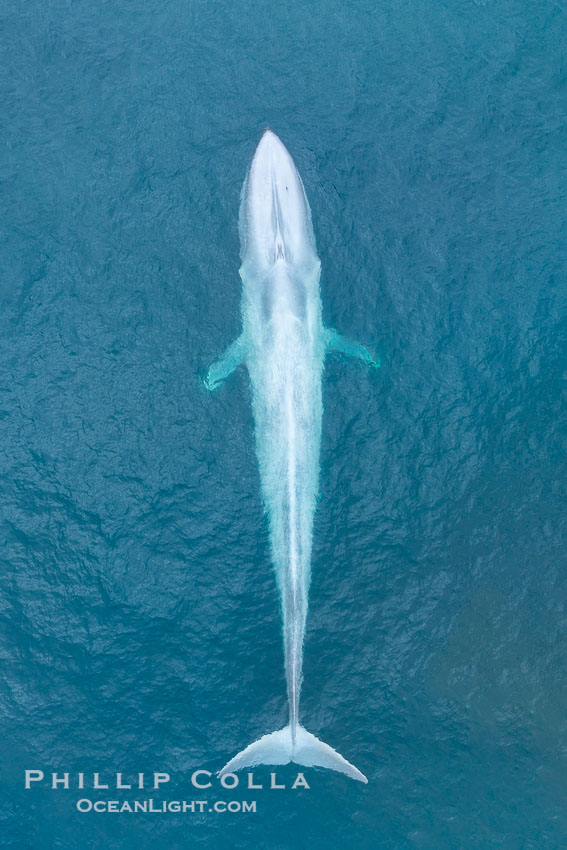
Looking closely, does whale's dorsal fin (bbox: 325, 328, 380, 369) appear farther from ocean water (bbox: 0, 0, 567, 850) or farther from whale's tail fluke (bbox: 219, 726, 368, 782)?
whale's tail fluke (bbox: 219, 726, 368, 782)

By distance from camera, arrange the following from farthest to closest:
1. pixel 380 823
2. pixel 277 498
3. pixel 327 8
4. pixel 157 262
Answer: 1. pixel 327 8
2. pixel 157 262
3. pixel 277 498
4. pixel 380 823

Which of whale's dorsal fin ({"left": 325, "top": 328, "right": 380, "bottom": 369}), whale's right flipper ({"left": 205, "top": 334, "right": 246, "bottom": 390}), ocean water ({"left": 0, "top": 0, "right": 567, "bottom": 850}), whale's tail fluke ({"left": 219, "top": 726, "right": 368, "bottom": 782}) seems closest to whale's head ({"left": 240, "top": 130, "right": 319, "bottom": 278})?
ocean water ({"left": 0, "top": 0, "right": 567, "bottom": 850})

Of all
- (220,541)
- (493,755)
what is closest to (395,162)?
(220,541)

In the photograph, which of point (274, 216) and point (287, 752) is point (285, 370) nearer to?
point (274, 216)

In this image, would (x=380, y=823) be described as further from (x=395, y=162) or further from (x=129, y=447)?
(x=395, y=162)

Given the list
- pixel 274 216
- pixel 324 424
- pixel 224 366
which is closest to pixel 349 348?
pixel 324 424

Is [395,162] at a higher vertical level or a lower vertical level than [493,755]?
higher
